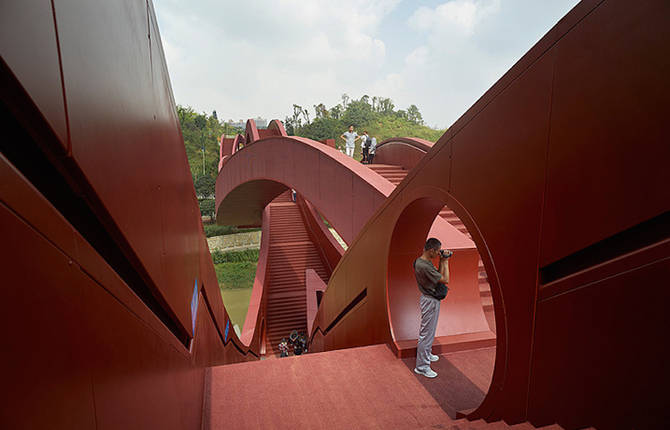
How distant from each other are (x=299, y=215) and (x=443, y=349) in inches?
650

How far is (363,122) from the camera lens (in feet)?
171

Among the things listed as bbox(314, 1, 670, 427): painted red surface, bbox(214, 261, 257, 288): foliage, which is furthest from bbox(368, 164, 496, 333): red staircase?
bbox(214, 261, 257, 288): foliage

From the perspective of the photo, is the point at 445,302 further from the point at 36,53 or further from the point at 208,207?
the point at 208,207

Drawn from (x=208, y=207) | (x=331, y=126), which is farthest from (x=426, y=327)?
(x=331, y=126)

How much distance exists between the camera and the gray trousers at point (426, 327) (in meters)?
3.21

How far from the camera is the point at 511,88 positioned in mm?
2242

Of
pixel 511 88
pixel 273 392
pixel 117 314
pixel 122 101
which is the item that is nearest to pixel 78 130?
pixel 122 101

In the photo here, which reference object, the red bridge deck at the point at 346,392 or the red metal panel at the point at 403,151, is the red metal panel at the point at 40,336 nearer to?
the red bridge deck at the point at 346,392

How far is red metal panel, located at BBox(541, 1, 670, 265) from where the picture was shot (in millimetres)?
1398

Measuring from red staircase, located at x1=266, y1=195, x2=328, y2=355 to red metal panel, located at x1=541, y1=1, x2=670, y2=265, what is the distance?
42.2 ft

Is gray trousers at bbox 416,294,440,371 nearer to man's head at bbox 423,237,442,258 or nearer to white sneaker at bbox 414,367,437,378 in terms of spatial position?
white sneaker at bbox 414,367,437,378

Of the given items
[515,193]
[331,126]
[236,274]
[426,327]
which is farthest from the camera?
[331,126]

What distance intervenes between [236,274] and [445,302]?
2091 centimetres

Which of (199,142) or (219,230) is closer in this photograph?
(219,230)
